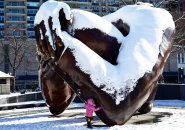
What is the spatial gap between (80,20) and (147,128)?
388 cm

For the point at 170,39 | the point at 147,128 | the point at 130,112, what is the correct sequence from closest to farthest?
the point at 130,112, the point at 147,128, the point at 170,39

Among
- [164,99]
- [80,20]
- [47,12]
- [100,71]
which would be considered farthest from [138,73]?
[164,99]

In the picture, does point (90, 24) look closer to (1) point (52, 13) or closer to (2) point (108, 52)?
(2) point (108, 52)

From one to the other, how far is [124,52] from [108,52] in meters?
0.63

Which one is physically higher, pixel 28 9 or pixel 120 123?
pixel 28 9

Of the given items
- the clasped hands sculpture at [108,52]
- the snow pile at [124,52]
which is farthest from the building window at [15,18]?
the snow pile at [124,52]

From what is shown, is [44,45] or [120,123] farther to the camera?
[44,45]

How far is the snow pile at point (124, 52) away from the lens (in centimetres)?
1000

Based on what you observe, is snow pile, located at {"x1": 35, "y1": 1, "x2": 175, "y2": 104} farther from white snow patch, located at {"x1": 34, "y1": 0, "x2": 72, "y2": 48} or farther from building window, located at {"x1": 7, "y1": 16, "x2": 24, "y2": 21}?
building window, located at {"x1": 7, "y1": 16, "x2": 24, "y2": 21}

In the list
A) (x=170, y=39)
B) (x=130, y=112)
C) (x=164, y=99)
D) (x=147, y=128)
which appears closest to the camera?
(x=130, y=112)

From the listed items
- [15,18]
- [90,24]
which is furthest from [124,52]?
[15,18]

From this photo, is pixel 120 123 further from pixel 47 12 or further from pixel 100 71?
pixel 47 12

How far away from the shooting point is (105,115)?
10.0 m

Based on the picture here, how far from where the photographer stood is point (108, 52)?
11.1 m
